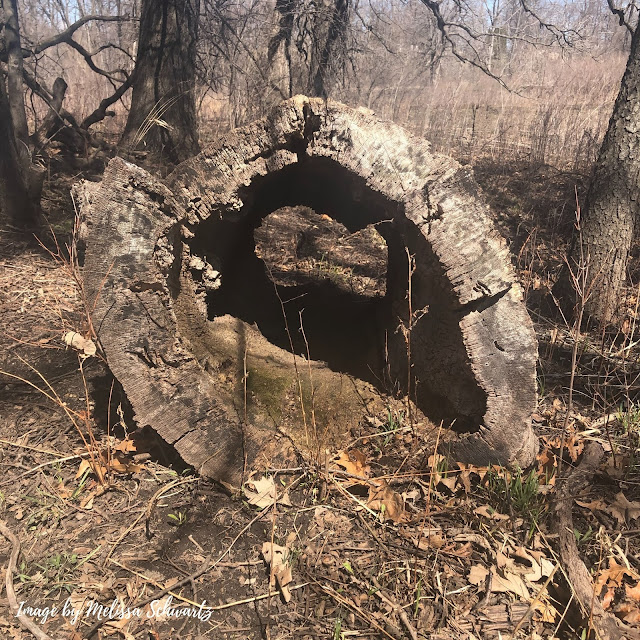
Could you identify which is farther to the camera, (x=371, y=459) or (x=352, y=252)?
(x=352, y=252)

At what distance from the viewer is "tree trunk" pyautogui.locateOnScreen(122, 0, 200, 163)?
588 centimetres

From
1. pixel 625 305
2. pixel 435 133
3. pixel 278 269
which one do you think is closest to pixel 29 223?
pixel 278 269

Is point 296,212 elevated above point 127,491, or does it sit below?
above

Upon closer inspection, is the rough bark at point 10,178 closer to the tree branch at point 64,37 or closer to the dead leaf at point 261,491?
the tree branch at point 64,37

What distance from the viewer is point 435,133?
8.17 meters

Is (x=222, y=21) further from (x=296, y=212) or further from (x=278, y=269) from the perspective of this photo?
(x=278, y=269)

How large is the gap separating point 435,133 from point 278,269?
16.6ft

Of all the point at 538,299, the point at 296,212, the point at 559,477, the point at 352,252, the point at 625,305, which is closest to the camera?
the point at 559,477

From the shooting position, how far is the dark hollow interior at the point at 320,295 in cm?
253

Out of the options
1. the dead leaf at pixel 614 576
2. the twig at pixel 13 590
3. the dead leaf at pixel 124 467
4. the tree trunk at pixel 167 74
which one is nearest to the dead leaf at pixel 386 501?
the dead leaf at pixel 614 576

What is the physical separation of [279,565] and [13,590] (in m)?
0.99

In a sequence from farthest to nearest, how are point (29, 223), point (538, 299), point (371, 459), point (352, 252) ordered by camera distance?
point (352, 252) → point (29, 223) → point (538, 299) → point (371, 459)

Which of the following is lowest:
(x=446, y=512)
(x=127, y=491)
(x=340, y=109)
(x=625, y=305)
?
(x=127, y=491)

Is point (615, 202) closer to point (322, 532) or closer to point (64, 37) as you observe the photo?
point (322, 532)
